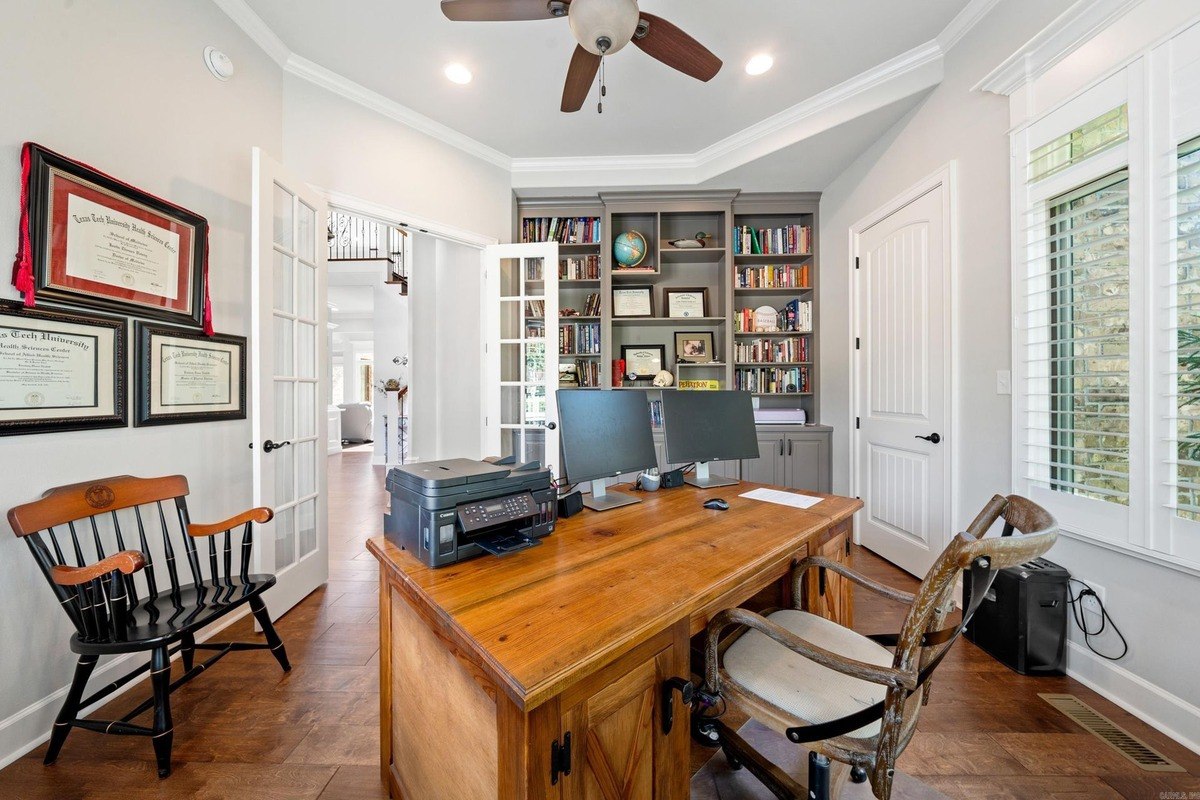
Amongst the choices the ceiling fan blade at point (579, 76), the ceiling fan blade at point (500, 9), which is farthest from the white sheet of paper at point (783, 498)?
the ceiling fan blade at point (500, 9)

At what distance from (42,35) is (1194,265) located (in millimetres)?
3970

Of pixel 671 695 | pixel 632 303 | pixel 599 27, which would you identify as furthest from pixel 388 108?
pixel 671 695

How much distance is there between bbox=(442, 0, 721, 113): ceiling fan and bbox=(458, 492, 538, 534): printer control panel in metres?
1.71

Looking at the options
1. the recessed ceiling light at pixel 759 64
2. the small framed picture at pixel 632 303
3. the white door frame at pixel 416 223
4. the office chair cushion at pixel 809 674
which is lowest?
the office chair cushion at pixel 809 674

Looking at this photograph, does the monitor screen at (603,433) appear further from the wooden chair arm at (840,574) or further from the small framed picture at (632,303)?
the small framed picture at (632,303)

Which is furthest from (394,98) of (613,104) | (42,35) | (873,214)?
(873,214)

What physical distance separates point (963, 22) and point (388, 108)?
11.0 ft

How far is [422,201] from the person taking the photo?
3160mm

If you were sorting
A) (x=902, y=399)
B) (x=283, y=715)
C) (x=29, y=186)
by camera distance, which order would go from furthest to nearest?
(x=902, y=399) < (x=283, y=715) < (x=29, y=186)

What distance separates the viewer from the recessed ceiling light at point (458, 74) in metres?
2.64

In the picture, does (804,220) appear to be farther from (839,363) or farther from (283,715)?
(283,715)

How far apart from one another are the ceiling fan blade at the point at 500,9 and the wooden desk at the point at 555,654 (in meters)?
1.99

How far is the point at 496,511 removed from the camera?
1.17 m

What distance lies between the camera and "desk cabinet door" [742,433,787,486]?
3.72m
